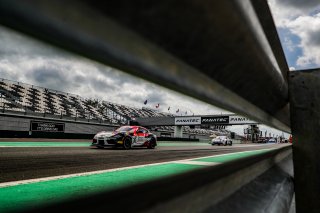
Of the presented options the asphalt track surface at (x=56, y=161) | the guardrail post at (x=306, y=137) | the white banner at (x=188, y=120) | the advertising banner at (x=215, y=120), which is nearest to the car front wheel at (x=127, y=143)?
Answer: the asphalt track surface at (x=56, y=161)

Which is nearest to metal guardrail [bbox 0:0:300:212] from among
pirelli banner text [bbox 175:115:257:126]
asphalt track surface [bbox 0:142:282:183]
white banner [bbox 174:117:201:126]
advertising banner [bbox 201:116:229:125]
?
asphalt track surface [bbox 0:142:282:183]

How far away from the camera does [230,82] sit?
1.06 m

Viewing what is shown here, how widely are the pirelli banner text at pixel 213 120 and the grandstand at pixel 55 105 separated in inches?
426

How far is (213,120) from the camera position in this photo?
45.4m

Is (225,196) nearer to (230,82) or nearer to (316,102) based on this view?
(230,82)

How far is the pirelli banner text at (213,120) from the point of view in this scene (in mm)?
43062

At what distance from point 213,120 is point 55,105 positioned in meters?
24.9

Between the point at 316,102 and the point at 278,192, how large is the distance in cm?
60

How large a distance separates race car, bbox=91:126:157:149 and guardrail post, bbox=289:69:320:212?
34.4ft

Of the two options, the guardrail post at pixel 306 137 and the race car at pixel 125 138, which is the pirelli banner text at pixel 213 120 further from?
the guardrail post at pixel 306 137

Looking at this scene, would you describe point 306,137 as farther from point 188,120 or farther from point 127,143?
point 188,120

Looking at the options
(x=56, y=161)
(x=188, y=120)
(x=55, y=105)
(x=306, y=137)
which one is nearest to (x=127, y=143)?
(x=56, y=161)

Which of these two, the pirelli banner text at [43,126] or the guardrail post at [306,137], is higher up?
the pirelli banner text at [43,126]

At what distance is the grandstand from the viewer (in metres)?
34.3
